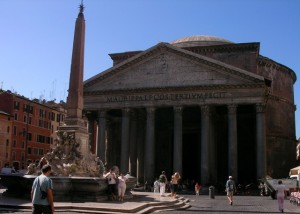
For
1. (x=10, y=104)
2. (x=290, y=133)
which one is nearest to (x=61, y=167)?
(x=10, y=104)

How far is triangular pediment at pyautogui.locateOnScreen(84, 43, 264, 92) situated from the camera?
28.6m

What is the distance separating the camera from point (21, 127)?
42438 mm

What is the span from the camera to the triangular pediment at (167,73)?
28578mm

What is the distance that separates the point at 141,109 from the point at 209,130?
621 cm

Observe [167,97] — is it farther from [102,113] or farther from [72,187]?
[72,187]

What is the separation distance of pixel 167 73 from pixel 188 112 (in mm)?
6280

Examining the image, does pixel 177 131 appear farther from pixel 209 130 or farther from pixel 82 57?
pixel 82 57

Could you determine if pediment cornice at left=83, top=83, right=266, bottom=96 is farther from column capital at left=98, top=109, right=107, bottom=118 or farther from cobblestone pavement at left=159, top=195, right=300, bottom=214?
cobblestone pavement at left=159, top=195, right=300, bottom=214

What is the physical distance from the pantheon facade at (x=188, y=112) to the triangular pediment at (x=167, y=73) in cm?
7

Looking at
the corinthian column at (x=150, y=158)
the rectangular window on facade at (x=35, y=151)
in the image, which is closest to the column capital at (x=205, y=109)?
the corinthian column at (x=150, y=158)

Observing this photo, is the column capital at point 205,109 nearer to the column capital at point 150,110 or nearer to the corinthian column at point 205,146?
the corinthian column at point 205,146

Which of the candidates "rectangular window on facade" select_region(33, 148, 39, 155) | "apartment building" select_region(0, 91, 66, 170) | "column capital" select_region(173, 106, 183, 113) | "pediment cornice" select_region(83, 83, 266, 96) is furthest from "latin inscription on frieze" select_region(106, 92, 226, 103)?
"rectangular window on facade" select_region(33, 148, 39, 155)

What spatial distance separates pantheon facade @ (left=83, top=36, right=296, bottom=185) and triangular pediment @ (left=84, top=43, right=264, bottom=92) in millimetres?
67

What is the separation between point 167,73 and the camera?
98.7 ft
